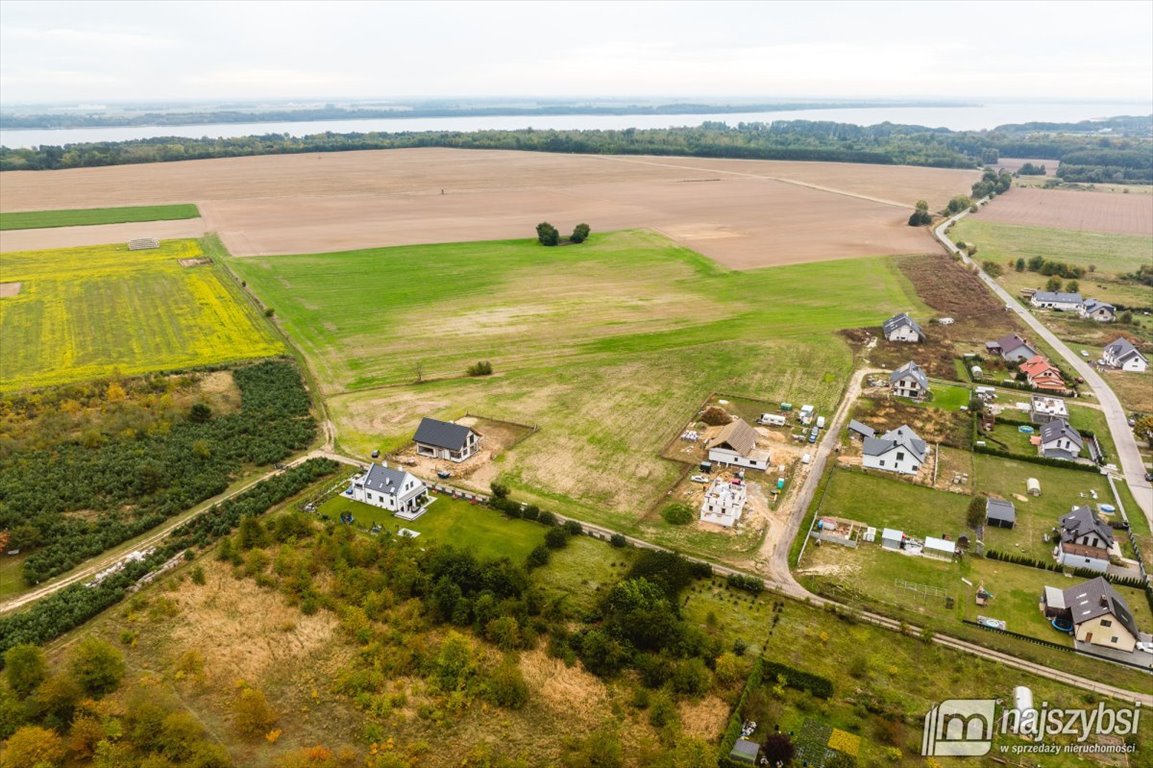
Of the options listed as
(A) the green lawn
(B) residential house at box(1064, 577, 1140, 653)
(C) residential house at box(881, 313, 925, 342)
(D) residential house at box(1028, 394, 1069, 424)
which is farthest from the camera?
(C) residential house at box(881, 313, 925, 342)

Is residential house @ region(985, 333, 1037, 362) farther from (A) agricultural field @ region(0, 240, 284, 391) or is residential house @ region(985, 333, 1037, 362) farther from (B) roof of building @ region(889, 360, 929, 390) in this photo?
(A) agricultural field @ region(0, 240, 284, 391)

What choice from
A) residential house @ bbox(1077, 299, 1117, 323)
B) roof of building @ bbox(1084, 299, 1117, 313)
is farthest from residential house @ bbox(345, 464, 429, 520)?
roof of building @ bbox(1084, 299, 1117, 313)

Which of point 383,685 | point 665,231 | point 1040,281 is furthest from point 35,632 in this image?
point 1040,281

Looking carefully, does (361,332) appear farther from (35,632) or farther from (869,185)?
(869,185)

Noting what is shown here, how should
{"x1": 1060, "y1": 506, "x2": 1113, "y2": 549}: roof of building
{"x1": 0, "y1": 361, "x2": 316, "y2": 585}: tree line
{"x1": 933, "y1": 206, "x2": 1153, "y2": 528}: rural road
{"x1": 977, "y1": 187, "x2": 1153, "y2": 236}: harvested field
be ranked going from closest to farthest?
{"x1": 1060, "y1": 506, "x2": 1113, "y2": 549}: roof of building < {"x1": 0, "y1": 361, "x2": 316, "y2": 585}: tree line < {"x1": 933, "y1": 206, "x2": 1153, "y2": 528}: rural road < {"x1": 977, "y1": 187, "x2": 1153, "y2": 236}: harvested field

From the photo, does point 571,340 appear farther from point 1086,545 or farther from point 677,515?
point 1086,545

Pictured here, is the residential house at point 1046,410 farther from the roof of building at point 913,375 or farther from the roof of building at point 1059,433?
the roof of building at point 913,375

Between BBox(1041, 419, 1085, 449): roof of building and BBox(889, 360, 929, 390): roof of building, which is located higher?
BBox(889, 360, 929, 390): roof of building
